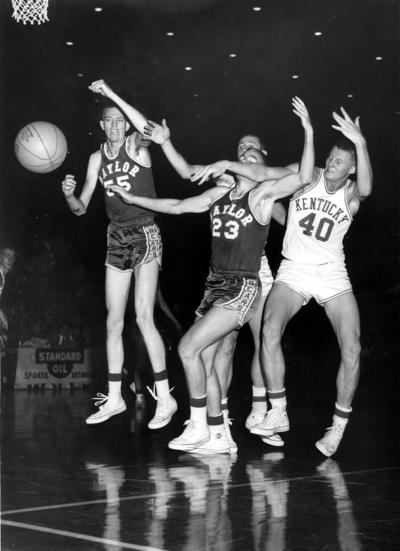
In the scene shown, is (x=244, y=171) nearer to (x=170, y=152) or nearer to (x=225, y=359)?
(x=170, y=152)

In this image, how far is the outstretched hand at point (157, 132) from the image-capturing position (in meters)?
6.07

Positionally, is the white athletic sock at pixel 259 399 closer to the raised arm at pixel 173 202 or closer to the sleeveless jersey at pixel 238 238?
the sleeveless jersey at pixel 238 238

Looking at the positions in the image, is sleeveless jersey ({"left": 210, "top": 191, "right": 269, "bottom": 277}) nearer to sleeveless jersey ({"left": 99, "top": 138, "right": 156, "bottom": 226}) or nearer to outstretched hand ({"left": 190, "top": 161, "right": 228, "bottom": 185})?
outstretched hand ({"left": 190, "top": 161, "right": 228, "bottom": 185})

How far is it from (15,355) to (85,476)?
24.0 ft

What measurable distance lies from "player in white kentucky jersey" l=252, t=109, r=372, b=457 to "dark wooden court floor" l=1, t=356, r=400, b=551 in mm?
418

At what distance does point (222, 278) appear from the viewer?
601 cm

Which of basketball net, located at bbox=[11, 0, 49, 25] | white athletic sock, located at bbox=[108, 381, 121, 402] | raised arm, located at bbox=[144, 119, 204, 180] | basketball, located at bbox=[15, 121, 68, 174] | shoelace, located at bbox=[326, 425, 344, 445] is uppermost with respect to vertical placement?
basketball net, located at bbox=[11, 0, 49, 25]

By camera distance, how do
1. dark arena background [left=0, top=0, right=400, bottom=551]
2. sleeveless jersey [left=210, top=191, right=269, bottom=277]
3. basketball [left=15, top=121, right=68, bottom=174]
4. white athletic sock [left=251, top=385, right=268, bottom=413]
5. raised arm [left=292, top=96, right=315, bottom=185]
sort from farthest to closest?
basketball [left=15, top=121, right=68, bottom=174] → white athletic sock [left=251, top=385, right=268, bottom=413] → sleeveless jersey [left=210, top=191, right=269, bottom=277] → raised arm [left=292, top=96, right=315, bottom=185] → dark arena background [left=0, top=0, right=400, bottom=551]

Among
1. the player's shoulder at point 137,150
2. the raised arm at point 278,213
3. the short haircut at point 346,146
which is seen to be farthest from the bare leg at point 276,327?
the player's shoulder at point 137,150

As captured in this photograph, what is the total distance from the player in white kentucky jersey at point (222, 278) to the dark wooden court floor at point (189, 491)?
25 centimetres

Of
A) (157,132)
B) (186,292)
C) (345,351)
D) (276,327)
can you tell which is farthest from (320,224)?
(186,292)

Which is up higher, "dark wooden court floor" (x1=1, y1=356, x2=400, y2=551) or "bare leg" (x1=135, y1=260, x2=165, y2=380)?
"bare leg" (x1=135, y1=260, x2=165, y2=380)

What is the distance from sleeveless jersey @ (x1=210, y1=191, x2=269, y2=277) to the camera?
5977 mm

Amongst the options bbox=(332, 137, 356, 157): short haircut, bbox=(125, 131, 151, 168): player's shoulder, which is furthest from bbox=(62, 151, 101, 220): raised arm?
bbox=(332, 137, 356, 157): short haircut
